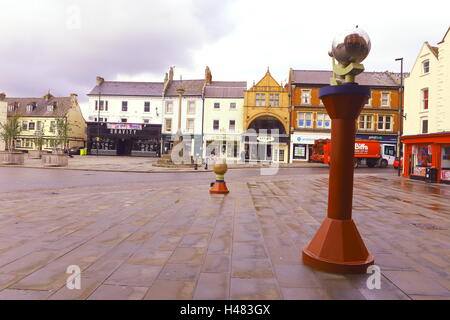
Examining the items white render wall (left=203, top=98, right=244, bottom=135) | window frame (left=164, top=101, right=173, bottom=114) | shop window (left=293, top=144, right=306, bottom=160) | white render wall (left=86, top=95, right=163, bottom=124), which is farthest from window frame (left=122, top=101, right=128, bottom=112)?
shop window (left=293, top=144, right=306, bottom=160)

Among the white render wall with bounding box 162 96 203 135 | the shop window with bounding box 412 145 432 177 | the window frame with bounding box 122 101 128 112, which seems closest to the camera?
the shop window with bounding box 412 145 432 177

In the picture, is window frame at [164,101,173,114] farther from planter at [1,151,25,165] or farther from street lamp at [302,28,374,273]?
street lamp at [302,28,374,273]

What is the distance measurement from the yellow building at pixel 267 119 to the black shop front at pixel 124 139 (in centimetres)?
1380

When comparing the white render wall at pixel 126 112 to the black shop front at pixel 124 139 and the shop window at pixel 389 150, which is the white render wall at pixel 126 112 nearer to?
the black shop front at pixel 124 139

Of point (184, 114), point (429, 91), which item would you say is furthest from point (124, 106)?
point (429, 91)

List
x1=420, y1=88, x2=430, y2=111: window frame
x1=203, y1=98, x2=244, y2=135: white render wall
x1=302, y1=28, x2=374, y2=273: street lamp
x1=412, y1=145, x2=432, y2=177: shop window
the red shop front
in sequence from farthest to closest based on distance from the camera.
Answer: x1=203, y1=98, x2=244, y2=135: white render wall → x1=420, y1=88, x2=430, y2=111: window frame → x1=412, y1=145, x2=432, y2=177: shop window → the red shop front → x1=302, y1=28, x2=374, y2=273: street lamp

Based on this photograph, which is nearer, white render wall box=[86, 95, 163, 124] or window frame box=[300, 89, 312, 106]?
window frame box=[300, 89, 312, 106]

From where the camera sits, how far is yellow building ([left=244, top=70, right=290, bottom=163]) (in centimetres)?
4100

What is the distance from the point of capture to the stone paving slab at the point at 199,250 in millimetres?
3291

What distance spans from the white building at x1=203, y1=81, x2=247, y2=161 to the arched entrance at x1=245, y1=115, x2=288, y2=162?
1402mm

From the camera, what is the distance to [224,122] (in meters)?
43.1

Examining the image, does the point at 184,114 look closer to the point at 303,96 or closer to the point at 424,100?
the point at 303,96

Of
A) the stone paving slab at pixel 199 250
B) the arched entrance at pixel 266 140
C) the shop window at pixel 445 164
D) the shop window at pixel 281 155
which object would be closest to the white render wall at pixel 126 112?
the arched entrance at pixel 266 140
